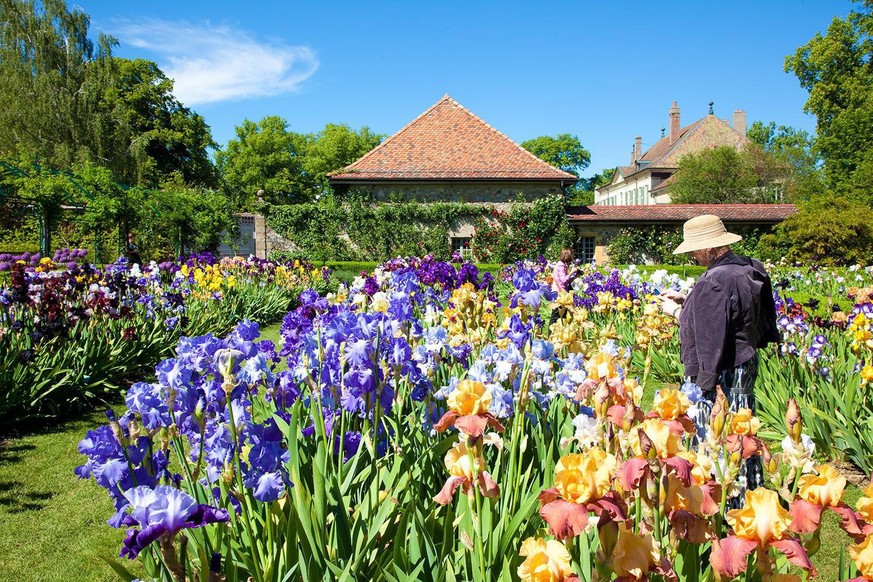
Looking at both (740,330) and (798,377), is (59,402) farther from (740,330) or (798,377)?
(798,377)

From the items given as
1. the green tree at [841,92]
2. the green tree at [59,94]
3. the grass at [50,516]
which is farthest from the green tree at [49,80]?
the green tree at [841,92]

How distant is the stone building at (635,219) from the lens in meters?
23.0

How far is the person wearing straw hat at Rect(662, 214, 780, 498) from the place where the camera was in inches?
122

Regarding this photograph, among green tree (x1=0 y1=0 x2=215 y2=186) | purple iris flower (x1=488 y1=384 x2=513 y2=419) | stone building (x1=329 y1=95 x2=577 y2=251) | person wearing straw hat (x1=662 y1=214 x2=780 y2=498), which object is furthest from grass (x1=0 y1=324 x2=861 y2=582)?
green tree (x1=0 y1=0 x2=215 y2=186)

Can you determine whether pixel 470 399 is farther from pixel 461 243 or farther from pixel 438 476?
pixel 461 243

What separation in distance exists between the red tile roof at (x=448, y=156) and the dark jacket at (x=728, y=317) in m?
19.2

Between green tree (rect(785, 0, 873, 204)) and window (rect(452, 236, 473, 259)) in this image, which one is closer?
window (rect(452, 236, 473, 259))

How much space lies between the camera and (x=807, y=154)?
3650 cm

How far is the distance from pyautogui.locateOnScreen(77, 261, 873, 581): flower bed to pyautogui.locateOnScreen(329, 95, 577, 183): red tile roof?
19.6 m

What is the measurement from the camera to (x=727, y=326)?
3092mm

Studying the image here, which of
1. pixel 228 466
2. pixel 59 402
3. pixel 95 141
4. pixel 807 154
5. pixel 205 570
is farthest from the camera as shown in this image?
pixel 807 154

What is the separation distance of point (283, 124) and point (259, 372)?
45.7 m

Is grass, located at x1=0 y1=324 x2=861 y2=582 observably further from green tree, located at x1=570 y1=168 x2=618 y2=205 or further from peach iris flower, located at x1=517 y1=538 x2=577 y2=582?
green tree, located at x1=570 y1=168 x2=618 y2=205

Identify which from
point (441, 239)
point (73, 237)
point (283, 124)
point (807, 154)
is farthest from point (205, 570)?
point (283, 124)
